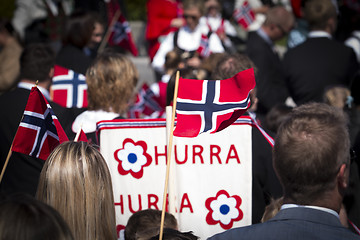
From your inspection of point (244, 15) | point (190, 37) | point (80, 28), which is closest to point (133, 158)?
point (80, 28)

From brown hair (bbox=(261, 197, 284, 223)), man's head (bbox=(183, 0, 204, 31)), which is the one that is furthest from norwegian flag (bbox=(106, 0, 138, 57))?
brown hair (bbox=(261, 197, 284, 223))

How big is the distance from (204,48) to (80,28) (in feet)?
6.59

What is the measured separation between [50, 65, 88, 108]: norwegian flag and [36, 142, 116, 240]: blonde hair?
8.80 feet

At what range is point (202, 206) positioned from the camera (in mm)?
3979

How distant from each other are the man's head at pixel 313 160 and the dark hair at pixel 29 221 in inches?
36.3

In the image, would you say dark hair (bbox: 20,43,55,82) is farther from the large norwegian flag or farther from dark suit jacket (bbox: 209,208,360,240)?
dark suit jacket (bbox: 209,208,360,240)

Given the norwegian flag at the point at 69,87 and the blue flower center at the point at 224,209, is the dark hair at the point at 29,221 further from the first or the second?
the norwegian flag at the point at 69,87

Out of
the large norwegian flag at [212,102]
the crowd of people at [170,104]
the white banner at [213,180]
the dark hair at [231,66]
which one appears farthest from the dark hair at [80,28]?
the large norwegian flag at [212,102]

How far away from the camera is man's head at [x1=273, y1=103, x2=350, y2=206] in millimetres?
2480

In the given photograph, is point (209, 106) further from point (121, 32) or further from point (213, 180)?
point (121, 32)

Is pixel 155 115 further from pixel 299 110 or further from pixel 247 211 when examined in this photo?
pixel 299 110

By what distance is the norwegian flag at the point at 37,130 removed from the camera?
140 inches

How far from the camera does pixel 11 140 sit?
14.8 ft

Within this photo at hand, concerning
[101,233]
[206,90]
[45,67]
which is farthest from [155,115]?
[101,233]
